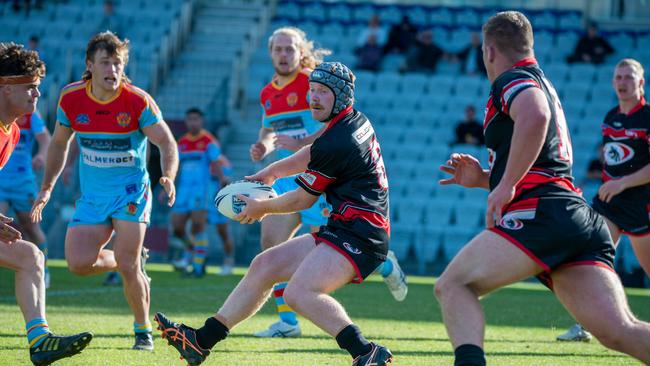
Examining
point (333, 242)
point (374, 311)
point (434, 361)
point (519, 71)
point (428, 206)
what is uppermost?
point (519, 71)

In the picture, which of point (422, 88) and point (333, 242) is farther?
point (422, 88)

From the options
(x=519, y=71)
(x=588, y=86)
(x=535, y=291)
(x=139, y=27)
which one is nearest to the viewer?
(x=519, y=71)

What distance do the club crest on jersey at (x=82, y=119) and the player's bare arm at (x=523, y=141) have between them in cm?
373

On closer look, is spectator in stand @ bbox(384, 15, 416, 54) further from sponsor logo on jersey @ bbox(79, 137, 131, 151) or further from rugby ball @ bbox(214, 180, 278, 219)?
rugby ball @ bbox(214, 180, 278, 219)

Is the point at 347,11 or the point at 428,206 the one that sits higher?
the point at 347,11

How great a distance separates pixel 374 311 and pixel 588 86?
12055 mm

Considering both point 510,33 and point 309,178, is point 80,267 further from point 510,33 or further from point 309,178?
point 510,33

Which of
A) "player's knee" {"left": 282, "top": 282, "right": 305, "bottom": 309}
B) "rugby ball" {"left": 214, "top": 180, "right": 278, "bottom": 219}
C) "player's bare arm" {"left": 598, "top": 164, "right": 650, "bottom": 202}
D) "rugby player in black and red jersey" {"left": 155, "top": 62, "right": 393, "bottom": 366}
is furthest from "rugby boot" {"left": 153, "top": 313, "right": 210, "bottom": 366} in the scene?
"player's bare arm" {"left": 598, "top": 164, "right": 650, "bottom": 202}

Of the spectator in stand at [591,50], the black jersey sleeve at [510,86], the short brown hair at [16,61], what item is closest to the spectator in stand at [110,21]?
the spectator in stand at [591,50]

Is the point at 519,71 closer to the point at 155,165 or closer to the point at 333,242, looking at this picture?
the point at 333,242

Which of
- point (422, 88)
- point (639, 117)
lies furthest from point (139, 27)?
point (639, 117)

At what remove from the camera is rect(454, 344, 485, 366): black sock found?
4746mm

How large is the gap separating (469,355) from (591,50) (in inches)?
700

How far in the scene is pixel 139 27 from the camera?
922 inches
